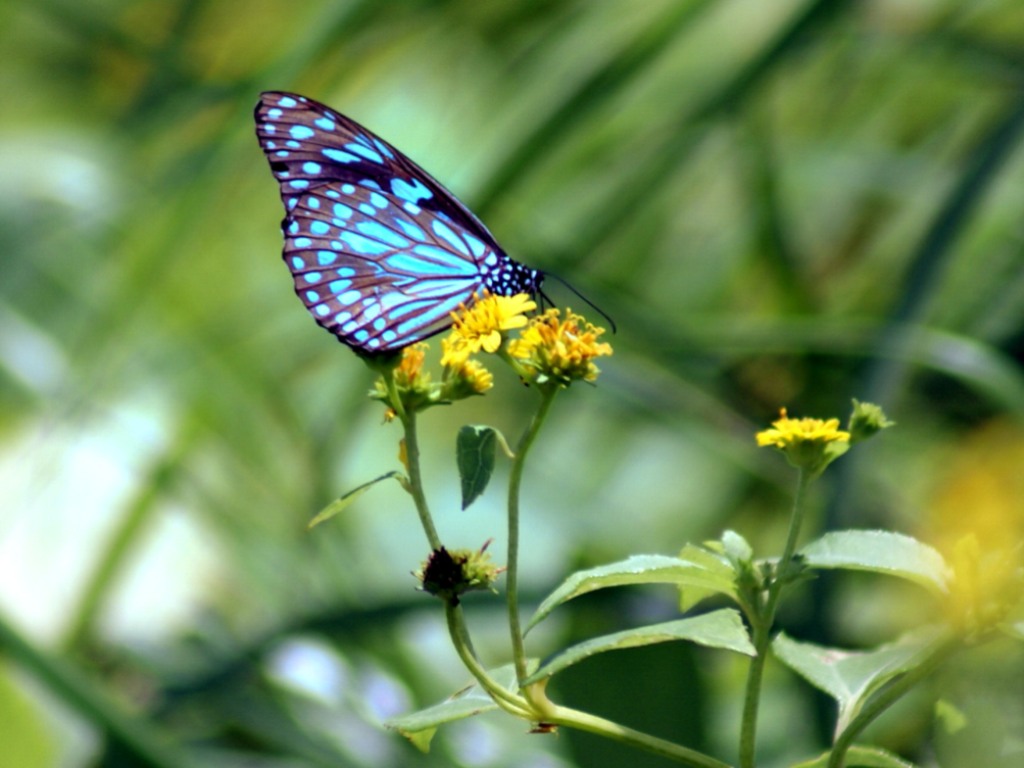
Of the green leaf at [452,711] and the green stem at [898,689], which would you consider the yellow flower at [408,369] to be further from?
the green stem at [898,689]

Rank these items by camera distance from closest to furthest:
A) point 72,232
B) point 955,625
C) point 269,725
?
A: 1. point 955,625
2. point 269,725
3. point 72,232

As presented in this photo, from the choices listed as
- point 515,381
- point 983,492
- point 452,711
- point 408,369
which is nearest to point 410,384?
point 408,369

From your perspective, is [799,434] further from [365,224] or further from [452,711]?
[365,224]

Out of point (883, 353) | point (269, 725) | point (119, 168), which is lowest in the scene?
point (269, 725)

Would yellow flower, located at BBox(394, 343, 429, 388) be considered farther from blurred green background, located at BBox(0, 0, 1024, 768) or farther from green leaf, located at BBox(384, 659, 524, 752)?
blurred green background, located at BBox(0, 0, 1024, 768)

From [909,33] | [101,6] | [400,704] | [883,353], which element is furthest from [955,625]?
[101,6]

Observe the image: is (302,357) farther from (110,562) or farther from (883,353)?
(883,353)

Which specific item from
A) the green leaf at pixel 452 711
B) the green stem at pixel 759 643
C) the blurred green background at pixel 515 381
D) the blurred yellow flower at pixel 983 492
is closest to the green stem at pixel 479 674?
the green leaf at pixel 452 711

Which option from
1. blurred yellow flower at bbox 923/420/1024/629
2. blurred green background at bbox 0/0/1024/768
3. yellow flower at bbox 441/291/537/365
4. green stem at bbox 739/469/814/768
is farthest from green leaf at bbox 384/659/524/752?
blurred green background at bbox 0/0/1024/768
